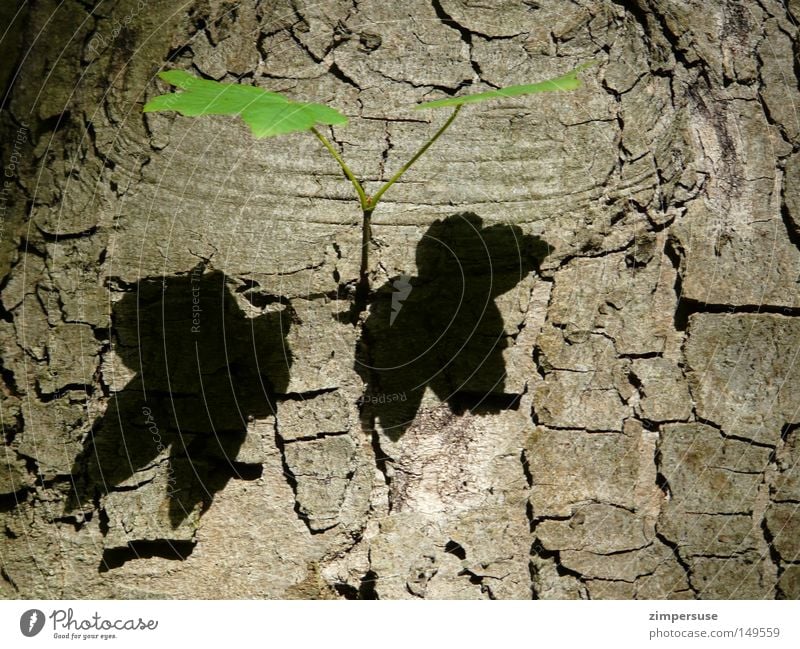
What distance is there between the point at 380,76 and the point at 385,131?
0.33 ft

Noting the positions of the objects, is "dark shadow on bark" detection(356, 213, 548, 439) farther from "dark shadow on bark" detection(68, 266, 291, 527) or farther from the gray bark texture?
"dark shadow on bark" detection(68, 266, 291, 527)

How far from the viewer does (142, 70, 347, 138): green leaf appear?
3.05 feet

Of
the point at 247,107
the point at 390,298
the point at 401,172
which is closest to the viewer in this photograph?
the point at 247,107

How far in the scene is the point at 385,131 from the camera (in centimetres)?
125

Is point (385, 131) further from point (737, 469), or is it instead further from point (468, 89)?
point (737, 469)

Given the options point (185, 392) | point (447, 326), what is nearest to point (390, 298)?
point (447, 326)

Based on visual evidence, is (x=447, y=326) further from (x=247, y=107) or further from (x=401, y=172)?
(x=247, y=107)

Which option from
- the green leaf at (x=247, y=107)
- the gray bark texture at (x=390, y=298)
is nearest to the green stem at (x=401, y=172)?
the gray bark texture at (x=390, y=298)

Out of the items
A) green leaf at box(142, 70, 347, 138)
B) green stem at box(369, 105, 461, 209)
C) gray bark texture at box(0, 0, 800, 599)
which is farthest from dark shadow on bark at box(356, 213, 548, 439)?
green leaf at box(142, 70, 347, 138)

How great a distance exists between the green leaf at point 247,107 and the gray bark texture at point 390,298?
19 cm

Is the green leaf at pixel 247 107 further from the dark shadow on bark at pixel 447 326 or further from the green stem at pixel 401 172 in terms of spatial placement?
the dark shadow on bark at pixel 447 326

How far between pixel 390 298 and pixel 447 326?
4.7 inches

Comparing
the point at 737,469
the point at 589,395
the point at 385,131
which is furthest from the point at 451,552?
the point at 385,131

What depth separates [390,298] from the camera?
1255 millimetres
